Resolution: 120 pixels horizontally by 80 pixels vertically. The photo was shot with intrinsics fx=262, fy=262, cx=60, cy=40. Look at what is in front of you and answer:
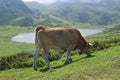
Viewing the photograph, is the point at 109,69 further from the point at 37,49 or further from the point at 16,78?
the point at 37,49

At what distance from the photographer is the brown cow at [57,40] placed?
21.5 m

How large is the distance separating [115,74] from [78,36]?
941cm

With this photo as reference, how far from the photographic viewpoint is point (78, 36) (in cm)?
2409

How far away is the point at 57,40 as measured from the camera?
873 inches

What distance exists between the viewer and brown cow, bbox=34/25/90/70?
21.5 meters

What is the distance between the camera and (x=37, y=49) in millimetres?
22312

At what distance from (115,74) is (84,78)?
183 cm

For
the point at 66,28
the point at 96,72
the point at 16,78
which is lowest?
the point at 16,78

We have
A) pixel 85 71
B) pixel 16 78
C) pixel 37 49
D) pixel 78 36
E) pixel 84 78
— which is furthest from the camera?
pixel 78 36

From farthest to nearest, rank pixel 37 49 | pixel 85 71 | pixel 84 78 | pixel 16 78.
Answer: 1. pixel 37 49
2. pixel 16 78
3. pixel 85 71
4. pixel 84 78

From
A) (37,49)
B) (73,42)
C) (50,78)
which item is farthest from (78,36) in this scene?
(50,78)

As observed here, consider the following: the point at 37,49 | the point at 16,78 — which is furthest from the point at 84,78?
the point at 37,49

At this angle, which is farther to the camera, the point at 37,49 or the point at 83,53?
the point at 83,53

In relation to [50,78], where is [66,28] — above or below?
above
